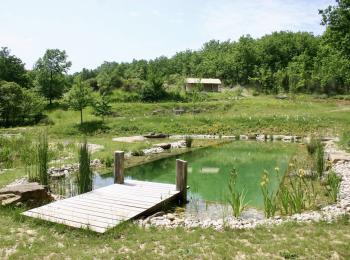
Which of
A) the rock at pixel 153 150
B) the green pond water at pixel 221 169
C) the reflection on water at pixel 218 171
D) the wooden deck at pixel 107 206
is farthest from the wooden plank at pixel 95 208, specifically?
the rock at pixel 153 150

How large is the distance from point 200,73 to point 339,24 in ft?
Result: 152

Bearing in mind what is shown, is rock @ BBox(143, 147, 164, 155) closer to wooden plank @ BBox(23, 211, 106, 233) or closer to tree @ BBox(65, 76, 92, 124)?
wooden plank @ BBox(23, 211, 106, 233)

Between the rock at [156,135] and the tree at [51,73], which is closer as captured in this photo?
the rock at [156,135]

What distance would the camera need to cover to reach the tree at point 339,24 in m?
14.6

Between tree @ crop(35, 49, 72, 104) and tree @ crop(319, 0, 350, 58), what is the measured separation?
31.5 metres

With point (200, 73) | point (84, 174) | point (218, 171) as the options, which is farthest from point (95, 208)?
point (200, 73)

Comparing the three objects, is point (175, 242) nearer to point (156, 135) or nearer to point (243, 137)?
point (156, 135)

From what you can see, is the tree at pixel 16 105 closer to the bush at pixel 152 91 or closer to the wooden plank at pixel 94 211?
the bush at pixel 152 91

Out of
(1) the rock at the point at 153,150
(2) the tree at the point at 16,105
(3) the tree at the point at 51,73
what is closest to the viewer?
(1) the rock at the point at 153,150

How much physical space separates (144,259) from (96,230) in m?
1.37

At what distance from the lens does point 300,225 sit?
599 centimetres

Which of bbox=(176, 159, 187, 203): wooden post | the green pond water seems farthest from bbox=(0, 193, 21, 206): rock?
bbox=(176, 159, 187, 203): wooden post

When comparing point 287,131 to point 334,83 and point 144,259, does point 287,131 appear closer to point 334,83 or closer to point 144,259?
point 144,259

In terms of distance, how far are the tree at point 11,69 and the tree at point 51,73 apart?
2783 millimetres
